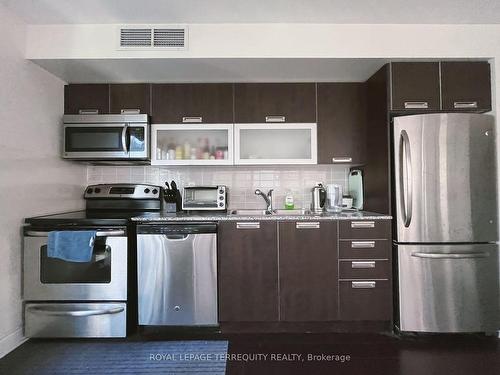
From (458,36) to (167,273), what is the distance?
294cm

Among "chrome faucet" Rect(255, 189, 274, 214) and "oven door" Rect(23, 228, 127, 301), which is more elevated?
"chrome faucet" Rect(255, 189, 274, 214)

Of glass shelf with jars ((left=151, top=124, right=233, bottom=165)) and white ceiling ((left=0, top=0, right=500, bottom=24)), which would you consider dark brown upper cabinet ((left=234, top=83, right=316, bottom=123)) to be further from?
white ceiling ((left=0, top=0, right=500, bottom=24))

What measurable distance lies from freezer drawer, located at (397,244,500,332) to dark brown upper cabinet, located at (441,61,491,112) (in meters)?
1.10

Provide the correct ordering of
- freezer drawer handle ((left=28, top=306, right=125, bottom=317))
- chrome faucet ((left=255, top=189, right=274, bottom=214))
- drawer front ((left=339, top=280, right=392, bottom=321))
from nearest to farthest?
freezer drawer handle ((left=28, top=306, right=125, bottom=317)) → drawer front ((left=339, top=280, right=392, bottom=321)) → chrome faucet ((left=255, top=189, right=274, bottom=214))

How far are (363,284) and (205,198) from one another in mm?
1548

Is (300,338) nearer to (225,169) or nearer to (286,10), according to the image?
(225,169)

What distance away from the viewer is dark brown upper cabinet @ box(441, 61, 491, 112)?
7.71ft

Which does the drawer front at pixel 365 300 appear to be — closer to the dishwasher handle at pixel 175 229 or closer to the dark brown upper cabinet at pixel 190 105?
the dishwasher handle at pixel 175 229

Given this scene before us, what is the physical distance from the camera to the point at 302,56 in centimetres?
229

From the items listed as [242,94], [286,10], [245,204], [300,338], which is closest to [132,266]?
[245,204]

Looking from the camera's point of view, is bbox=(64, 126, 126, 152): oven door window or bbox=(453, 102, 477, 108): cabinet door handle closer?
bbox=(453, 102, 477, 108): cabinet door handle

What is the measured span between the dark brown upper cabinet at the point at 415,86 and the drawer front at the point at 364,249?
1071mm

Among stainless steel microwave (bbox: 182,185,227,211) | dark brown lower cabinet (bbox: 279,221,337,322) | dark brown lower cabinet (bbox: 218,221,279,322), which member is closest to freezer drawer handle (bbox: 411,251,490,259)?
dark brown lower cabinet (bbox: 279,221,337,322)

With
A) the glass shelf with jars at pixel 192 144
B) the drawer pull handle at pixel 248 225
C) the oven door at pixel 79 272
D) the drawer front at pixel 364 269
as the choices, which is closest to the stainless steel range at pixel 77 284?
the oven door at pixel 79 272
